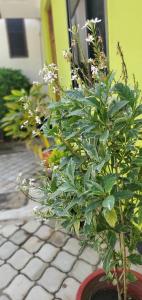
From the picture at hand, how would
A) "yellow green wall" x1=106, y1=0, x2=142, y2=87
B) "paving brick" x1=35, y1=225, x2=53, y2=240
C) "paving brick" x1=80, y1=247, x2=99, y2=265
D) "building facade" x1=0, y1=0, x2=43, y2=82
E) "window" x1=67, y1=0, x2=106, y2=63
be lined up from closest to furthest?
"yellow green wall" x1=106, y1=0, x2=142, y2=87
"window" x1=67, y1=0, x2=106, y2=63
"paving brick" x1=80, y1=247, x2=99, y2=265
"paving brick" x1=35, y1=225, x2=53, y2=240
"building facade" x1=0, y1=0, x2=43, y2=82

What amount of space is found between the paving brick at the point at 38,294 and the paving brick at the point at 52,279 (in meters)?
0.03

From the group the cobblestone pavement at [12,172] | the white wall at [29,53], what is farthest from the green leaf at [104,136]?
the white wall at [29,53]

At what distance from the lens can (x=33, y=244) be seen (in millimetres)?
2117

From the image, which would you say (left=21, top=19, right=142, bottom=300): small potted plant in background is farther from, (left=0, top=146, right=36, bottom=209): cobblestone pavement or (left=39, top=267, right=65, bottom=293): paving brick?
(left=0, top=146, right=36, bottom=209): cobblestone pavement

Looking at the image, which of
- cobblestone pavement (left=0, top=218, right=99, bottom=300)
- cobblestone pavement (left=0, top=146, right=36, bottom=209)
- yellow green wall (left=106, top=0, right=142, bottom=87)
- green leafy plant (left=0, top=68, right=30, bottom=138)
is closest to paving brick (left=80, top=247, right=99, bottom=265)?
cobblestone pavement (left=0, top=218, right=99, bottom=300)

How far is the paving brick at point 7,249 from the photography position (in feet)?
6.60

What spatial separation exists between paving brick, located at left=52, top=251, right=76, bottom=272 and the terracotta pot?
479 millimetres

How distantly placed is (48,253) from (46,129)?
4.33 ft

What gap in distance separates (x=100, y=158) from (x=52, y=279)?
1.29 meters

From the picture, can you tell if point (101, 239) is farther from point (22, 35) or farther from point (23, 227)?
point (22, 35)

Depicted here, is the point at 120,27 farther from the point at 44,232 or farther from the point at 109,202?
the point at 44,232

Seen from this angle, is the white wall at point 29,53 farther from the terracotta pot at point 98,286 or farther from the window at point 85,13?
the terracotta pot at point 98,286

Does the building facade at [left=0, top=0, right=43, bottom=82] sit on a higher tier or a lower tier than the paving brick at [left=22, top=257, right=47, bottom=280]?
higher

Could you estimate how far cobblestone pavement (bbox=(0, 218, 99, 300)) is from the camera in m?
1.66
